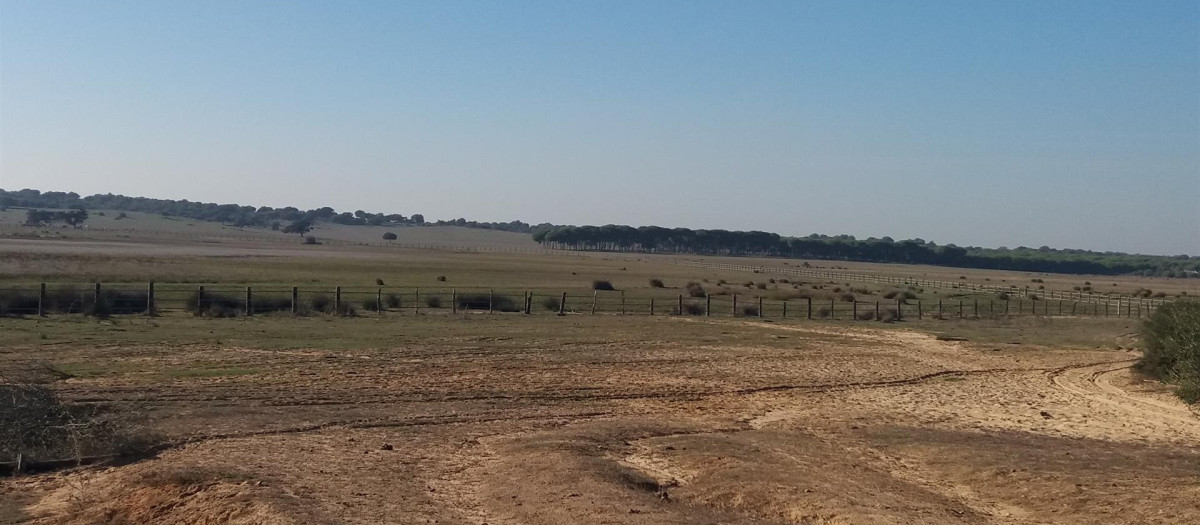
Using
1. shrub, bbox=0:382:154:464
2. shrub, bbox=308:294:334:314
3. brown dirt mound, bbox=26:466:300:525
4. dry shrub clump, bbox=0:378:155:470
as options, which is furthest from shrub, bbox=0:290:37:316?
brown dirt mound, bbox=26:466:300:525

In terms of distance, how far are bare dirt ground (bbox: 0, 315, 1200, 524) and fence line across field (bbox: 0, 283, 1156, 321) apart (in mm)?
9301

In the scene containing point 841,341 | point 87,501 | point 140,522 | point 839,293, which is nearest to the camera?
point 140,522

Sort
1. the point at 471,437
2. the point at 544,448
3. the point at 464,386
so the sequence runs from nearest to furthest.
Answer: the point at 544,448 → the point at 471,437 → the point at 464,386

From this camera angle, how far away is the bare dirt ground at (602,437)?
1067cm

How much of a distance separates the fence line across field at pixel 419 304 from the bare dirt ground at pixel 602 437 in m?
Result: 9.30

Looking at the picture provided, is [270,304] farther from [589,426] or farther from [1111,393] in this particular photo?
[1111,393]

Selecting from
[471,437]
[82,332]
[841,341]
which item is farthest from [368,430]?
[841,341]

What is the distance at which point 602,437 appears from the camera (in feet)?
49.3

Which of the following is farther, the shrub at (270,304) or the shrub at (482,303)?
the shrub at (482,303)

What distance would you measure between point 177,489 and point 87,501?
0.90 metres

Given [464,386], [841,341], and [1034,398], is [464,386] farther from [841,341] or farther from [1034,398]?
[841,341]

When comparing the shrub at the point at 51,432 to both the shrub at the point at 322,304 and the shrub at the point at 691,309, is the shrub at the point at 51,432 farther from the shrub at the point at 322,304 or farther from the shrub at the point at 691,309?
the shrub at the point at 691,309

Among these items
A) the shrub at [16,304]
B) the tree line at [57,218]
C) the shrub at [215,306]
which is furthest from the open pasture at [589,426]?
the tree line at [57,218]

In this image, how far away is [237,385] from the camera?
63.0 feet
